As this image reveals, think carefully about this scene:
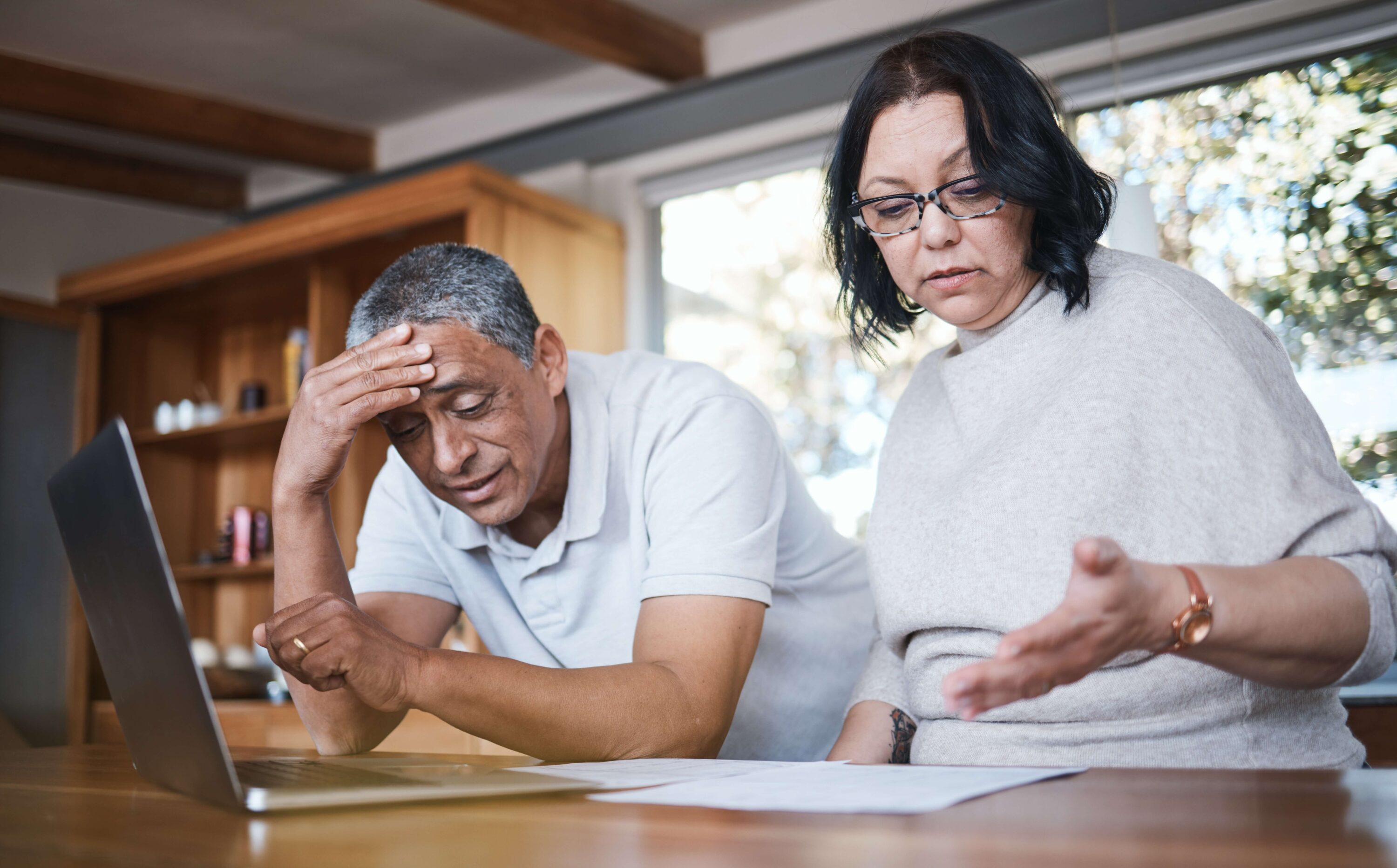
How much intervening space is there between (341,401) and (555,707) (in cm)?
50

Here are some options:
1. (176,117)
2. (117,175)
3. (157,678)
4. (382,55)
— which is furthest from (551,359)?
(117,175)

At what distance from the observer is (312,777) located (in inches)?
35.1

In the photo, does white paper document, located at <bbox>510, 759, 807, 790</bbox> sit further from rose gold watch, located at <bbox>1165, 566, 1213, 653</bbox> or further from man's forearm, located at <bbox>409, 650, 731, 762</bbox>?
rose gold watch, located at <bbox>1165, 566, 1213, 653</bbox>

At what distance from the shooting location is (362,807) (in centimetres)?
75

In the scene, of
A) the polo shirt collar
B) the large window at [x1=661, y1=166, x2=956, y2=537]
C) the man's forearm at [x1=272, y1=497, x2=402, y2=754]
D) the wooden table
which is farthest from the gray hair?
the large window at [x1=661, y1=166, x2=956, y2=537]

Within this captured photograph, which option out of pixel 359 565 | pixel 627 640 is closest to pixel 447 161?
pixel 359 565

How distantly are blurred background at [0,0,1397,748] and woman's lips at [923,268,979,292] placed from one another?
122 centimetres

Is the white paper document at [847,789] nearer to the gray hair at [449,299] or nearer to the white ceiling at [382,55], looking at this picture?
the gray hair at [449,299]

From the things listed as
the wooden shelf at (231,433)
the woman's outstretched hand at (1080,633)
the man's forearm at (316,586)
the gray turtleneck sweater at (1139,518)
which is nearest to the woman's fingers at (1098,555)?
the woman's outstretched hand at (1080,633)

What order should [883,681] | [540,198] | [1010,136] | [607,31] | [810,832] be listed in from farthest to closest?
[540,198], [607,31], [883,681], [1010,136], [810,832]

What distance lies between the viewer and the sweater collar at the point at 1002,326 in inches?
48.5

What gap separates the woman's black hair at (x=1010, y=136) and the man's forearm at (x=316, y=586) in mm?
813

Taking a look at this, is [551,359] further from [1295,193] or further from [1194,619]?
[1295,193]

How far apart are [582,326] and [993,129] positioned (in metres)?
2.44
